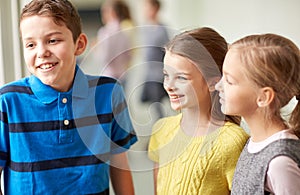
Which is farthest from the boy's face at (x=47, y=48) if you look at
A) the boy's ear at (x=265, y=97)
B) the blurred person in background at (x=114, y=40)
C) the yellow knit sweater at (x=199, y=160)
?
the boy's ear at (x=265, y=97)

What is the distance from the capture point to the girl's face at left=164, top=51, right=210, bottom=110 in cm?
91

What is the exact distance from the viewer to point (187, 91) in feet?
3.02

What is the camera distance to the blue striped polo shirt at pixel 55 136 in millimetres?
932

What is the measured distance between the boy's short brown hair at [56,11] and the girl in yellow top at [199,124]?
19 centimetres

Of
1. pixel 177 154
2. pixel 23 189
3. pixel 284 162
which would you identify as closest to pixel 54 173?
pixel 23 189

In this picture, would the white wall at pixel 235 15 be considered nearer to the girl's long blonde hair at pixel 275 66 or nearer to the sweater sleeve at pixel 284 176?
the girl's long blonde hair at pixel 275 66

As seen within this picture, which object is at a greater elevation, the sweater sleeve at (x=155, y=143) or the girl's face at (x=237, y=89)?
the girl's face at (x=237, y=89)

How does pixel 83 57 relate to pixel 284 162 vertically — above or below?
above

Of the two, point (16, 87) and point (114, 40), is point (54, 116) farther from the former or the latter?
point (114, 40)

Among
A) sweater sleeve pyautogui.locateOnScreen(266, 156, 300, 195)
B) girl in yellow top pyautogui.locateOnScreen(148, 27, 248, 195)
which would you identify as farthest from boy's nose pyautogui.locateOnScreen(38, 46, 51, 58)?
sweater sleeve pyautogui.locateOnScreen(266, 156, 300, 195)

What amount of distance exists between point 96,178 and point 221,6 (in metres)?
0.48

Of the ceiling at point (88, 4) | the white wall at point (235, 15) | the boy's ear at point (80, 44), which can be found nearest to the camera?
the boy's ear at point (80, 44)

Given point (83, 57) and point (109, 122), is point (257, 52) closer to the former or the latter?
point (109, 122)

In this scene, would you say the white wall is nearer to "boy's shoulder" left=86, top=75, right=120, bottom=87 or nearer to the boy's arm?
"boy's shoulder" left=86, top=75, right=120, bottom=87
